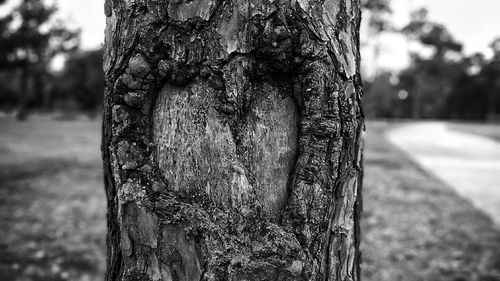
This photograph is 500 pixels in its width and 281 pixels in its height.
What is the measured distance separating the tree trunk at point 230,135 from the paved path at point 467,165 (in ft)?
22.6

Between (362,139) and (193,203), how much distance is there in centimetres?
75

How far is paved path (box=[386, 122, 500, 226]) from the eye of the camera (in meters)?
9.09

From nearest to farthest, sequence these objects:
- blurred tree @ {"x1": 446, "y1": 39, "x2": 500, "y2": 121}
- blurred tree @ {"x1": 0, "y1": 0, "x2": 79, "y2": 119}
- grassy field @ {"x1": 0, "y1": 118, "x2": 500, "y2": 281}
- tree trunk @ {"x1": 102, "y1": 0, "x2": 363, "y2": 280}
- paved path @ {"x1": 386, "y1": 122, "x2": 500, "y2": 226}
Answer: tree trunk @ {"x1": 102, "y1": 0, "x2": 363, "y2": 280} < grassy field @ {"x1": 0, "y1": 118, "x2": 500, "y2": 281} < paved path @ {"x1": 386, "y1": 122, "x2": 500, "y2": 226} < blurred tree @ {"x1": 0, "y1": 0, "x2": 79, "y2": 119} < blurred tree @ {"x1": 446, "y1": 39, "x2": 500, "y2": 121}

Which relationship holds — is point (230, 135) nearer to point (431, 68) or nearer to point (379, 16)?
point (379, 16)

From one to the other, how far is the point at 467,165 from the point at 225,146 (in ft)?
44.8

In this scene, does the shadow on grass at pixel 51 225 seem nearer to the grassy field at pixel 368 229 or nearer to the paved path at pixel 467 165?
the grassy field at pixel 368 229

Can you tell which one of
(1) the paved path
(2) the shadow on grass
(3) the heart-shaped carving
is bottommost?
(2) the shadow on grass

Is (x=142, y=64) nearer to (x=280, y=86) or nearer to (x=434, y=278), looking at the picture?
(x=280, y=86)

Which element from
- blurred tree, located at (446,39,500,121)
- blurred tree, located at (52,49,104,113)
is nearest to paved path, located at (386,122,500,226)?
blurred tree, located at (446,39,500,121)

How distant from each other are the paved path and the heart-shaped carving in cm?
696

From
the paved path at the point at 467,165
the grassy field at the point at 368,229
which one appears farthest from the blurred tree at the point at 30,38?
the paved path at the point at 467,165

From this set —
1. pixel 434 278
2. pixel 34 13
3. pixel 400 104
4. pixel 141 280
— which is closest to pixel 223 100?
pixel 141 280

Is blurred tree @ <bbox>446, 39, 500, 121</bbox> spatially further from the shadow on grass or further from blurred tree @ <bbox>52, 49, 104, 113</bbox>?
the shadow on grass

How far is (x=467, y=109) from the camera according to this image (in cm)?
4934
